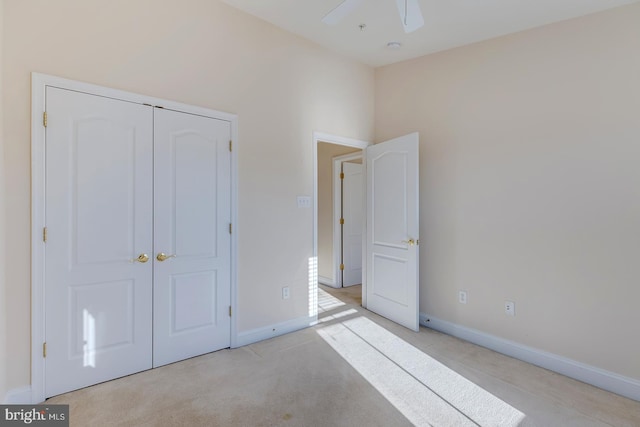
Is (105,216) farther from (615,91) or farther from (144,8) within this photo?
(615,91)

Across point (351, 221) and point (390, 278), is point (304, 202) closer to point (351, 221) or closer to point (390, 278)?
point (390, 278)

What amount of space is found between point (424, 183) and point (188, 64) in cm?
265

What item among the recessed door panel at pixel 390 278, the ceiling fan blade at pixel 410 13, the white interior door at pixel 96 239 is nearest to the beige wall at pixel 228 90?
the white interior door at pixel 96 239

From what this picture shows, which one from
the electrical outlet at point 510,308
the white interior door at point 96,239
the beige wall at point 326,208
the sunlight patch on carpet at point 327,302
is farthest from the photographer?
the beige wall at point 326,208

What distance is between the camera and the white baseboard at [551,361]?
2.24m

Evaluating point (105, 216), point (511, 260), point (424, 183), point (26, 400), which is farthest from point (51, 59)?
point (511, 260)

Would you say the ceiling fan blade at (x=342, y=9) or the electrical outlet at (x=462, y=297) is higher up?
the ceiling fan blade at (x=342, y=9)

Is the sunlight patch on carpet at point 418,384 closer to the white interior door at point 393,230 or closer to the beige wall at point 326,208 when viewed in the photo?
the white interior door at point 393,230

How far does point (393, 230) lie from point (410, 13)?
2.20m

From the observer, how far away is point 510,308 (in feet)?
9.36

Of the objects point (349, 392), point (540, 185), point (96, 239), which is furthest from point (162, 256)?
point (540, 185)

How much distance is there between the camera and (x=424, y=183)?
352cm

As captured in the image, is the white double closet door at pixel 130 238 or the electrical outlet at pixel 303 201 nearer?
the white double closet door at pixel 130 238

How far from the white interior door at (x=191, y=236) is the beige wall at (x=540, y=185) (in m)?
2.21
